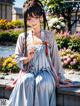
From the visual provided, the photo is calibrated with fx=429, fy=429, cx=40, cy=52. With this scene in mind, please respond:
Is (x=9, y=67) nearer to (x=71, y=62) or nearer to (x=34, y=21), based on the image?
(x=71, y=62)

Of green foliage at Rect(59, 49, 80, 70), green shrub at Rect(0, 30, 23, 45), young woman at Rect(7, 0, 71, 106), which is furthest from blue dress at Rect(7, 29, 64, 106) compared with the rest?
green shrub at Rect(0, 30, 23, 45)

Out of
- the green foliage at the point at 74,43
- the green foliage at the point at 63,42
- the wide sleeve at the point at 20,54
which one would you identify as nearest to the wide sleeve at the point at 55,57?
the wide sleeve at the point at 20,54

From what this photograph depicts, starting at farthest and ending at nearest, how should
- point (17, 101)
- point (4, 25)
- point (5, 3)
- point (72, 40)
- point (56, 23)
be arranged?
point (5, 3), point (4, 25), point (56, 23), point (72, 40), point (17, 101)

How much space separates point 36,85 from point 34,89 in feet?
0.19

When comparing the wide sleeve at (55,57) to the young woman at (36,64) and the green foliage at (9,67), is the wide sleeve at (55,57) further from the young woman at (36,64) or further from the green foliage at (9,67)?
the green foliage at (9,67)

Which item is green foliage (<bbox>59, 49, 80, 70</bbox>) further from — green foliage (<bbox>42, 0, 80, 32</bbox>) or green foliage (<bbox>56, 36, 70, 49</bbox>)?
green foliage (<bbox>42, 0, 80, 32</bbox>)

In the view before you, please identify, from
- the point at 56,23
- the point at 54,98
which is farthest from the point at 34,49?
the point at 56,23

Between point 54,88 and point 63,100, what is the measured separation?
1.06 feet

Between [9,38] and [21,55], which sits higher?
[21,55]

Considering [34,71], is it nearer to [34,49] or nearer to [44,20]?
[34,49]

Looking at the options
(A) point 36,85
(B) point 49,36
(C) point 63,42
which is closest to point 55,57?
(B) point 49,36

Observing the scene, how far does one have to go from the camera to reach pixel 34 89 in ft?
15.1

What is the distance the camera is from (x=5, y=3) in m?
45.4

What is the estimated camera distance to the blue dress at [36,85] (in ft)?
15.0
